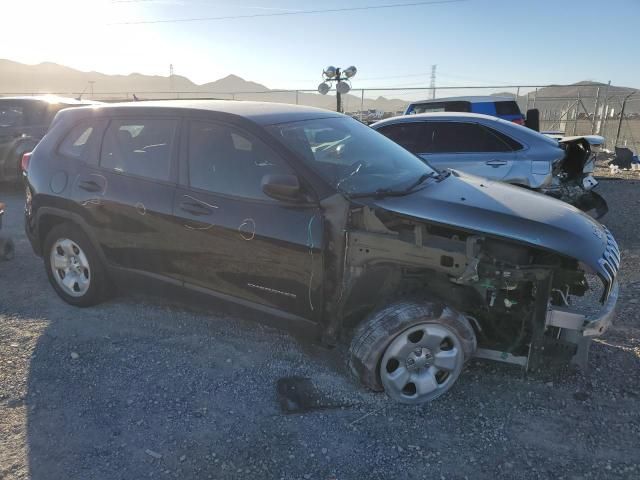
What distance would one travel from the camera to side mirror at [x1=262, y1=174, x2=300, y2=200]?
294cm

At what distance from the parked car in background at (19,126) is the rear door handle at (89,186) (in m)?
5.51

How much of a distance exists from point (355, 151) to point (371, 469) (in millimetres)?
2158

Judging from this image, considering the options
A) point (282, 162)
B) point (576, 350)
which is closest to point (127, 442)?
point (282, 162)

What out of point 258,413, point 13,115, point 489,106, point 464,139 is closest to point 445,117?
point 464,139

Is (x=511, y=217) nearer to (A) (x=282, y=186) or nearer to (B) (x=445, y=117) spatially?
(A) (x=282, y=186)

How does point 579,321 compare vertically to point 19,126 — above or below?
below

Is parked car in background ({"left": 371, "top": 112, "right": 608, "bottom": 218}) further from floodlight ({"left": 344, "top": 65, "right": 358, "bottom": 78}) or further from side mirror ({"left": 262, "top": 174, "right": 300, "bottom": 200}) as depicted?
floodlight ({"left": 344, "top": 65, "right": 358, "bottom": 78})

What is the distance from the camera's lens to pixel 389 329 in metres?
2.81

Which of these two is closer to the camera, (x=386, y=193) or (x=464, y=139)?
(x=386, y=193)

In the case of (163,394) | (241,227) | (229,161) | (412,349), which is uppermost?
(229,161)

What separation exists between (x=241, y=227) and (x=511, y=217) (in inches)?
65.5

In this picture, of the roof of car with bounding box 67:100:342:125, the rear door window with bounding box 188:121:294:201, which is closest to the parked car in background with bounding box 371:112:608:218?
the roof of car with bounding box 67:100:342:125

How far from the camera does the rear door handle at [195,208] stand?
3.32 metres

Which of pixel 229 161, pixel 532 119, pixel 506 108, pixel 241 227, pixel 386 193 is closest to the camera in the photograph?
pixel 386 193
